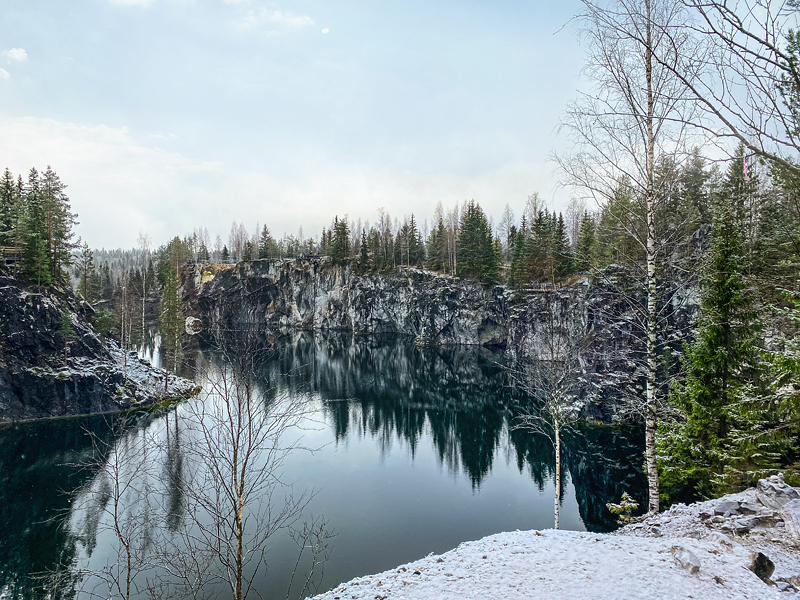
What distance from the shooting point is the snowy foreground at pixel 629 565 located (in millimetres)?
5180

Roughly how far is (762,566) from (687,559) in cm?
87

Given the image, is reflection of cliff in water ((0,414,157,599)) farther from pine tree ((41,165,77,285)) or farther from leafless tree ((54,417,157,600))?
pine tree ((41,165,77,285))

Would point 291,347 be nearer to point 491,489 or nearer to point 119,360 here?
point 119,360

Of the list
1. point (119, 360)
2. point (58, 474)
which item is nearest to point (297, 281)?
point (119, 360)

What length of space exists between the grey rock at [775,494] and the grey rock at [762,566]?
2.36 m

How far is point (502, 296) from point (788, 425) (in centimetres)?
4901

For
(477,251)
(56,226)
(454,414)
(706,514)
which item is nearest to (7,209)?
(56,226)

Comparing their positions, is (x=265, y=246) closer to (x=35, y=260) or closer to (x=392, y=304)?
(x=392, y=304)

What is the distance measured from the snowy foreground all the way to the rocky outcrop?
1144 inches

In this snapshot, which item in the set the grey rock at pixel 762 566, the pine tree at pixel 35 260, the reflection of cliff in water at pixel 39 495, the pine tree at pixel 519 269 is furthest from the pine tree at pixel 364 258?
the grey rock at pixel 762 566

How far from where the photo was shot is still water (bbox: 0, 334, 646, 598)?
44.9 ft

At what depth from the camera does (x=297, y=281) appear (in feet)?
277

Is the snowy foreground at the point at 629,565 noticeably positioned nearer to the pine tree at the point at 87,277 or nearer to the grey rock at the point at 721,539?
the grey rock at the point at 721,539

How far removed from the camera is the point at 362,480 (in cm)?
1998
